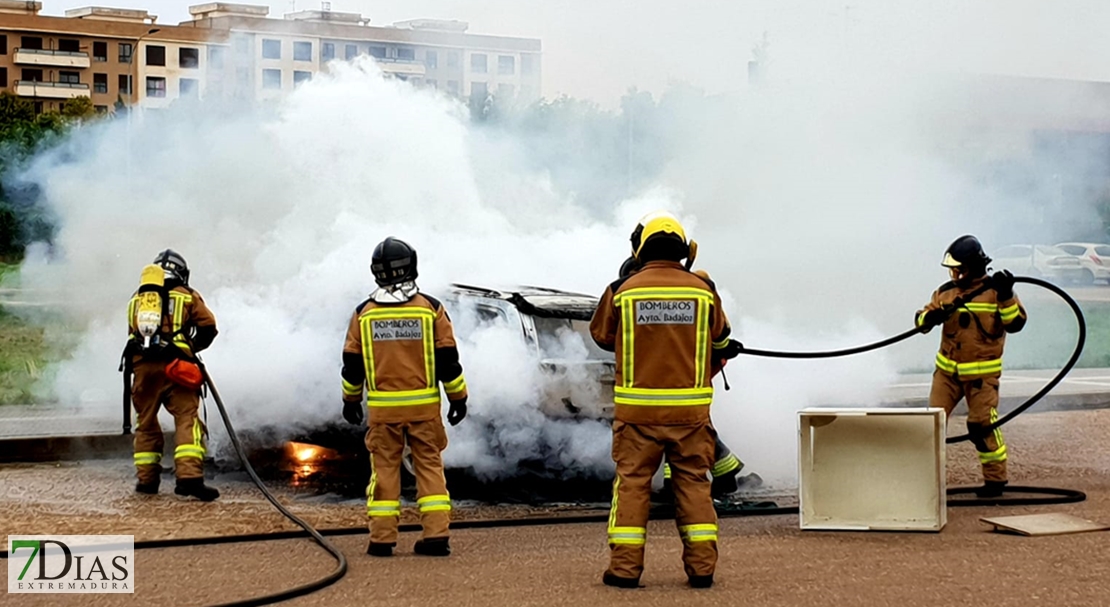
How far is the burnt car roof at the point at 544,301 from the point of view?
9828mm

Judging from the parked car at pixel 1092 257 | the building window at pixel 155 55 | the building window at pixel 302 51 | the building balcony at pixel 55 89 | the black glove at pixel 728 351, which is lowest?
the black glove at pixel 728 351

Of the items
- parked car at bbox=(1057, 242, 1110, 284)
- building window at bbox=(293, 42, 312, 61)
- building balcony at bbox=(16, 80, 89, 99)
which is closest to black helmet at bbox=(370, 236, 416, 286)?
building window at bbox=(293, 42, 312, 61)

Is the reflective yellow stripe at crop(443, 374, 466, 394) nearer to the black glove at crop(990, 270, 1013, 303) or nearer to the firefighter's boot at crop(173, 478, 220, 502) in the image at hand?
the firefighter's boot at crop(173, 478, 220, 502)

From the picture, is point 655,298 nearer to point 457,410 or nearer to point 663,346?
point 663,346

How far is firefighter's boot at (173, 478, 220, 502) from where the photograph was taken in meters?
9.80

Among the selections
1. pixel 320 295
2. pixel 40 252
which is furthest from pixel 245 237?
pixel 40 252

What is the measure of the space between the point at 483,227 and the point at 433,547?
17.7 ft

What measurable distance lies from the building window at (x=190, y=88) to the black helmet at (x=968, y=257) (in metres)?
7.94

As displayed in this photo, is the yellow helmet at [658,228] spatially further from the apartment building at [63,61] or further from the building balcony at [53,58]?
the building balcony at [53,58]

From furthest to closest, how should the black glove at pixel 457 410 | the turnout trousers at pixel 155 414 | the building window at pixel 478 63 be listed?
1. the building window at pixel 478 63
2. the turnout trousers at pixel 155 414
3. the black glove at pixel 457 410

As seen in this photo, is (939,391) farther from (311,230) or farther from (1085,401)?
(1085,401)

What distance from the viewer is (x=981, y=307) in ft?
31.8

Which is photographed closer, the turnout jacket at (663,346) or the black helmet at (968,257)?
the turnout jacket at (663,346)

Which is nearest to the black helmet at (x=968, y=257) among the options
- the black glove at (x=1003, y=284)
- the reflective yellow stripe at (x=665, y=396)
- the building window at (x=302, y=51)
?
the black glove at (x=1003, y=284)
